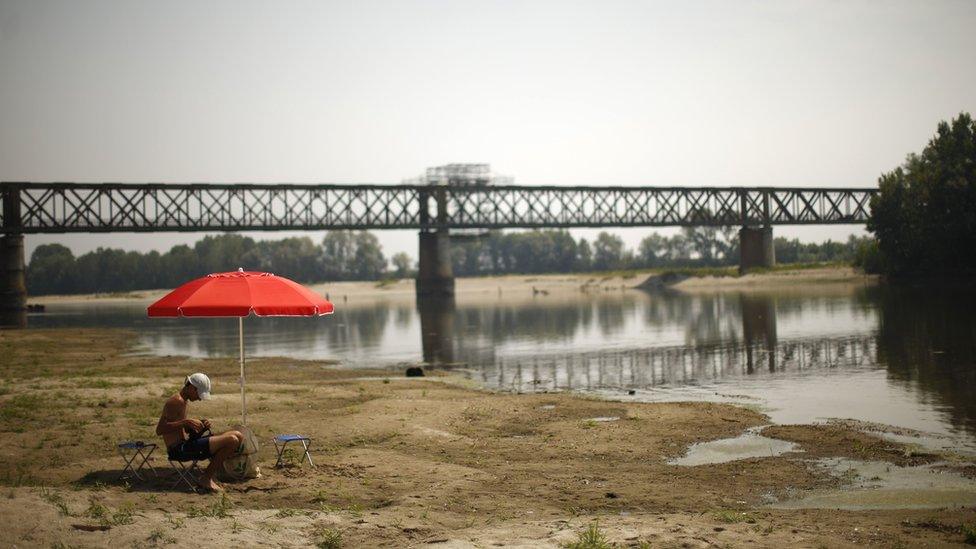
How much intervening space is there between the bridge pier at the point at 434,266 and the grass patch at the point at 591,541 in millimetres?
105637

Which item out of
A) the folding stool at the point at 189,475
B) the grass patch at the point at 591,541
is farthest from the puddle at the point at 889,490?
the folding stool at the point at 189,475

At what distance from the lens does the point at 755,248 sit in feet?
432

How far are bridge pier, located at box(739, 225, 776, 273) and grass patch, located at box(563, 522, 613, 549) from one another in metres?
125

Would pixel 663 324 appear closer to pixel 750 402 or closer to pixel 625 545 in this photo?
pixel 750 402

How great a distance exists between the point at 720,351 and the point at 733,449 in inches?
836

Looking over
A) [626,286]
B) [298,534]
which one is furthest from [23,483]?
[626,286]

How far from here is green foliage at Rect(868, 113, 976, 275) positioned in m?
81.8

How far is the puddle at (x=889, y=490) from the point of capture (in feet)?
39.3

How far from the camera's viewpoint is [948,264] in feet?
278

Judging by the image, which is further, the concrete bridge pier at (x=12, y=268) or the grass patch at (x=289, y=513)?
the concrete bridge pier at (x=12, y=268)

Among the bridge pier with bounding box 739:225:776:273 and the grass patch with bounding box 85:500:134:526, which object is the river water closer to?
the grass patch with bounding box 85:500:134:526

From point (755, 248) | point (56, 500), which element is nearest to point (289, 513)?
point (56, 500)

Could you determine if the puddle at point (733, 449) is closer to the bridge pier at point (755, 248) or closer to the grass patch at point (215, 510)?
the grass patch at point (215, 510)

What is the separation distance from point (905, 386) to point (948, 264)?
225 feet
